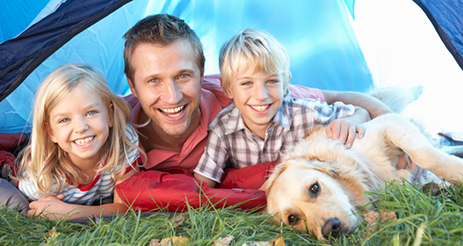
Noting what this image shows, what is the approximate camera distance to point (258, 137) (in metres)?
2.73

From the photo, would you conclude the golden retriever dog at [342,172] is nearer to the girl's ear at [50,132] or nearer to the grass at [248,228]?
the grass at [248,228]

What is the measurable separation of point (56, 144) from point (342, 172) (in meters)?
2.09

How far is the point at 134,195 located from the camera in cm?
223

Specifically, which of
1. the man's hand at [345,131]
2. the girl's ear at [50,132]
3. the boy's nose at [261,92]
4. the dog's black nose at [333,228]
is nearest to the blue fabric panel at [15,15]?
the girl's ear at [50,132]

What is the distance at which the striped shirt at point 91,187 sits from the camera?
2396 mm

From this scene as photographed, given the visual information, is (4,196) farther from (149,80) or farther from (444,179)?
(444,179)

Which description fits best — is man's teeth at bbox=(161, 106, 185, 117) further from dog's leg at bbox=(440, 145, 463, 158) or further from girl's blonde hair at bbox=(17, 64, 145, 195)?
dog's leg at bbox=(440, 145, 463, 158)

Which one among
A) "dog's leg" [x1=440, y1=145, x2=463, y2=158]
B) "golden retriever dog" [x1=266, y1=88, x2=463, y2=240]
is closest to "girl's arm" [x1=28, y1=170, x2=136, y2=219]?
"golden retriever dog" [x1=266, y1=88, x2=463, y2=240]

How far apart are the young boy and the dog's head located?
42 centimetres

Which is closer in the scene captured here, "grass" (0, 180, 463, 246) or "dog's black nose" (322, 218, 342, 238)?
"grass" (0, 180, 463, 246)

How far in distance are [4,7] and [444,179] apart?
3.82 meters

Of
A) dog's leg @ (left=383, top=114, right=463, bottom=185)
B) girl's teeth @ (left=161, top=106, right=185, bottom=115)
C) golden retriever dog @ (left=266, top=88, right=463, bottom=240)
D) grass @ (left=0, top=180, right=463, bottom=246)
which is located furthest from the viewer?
girl's teeth @ (left=161, top=106, right=185, bottom=115)

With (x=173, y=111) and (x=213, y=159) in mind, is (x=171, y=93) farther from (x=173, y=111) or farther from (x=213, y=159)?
(x=213, y=159)

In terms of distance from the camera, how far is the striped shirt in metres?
2.40
